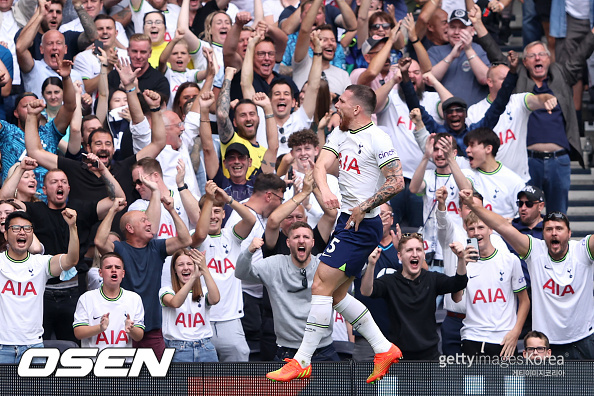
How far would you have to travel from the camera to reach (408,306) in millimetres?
10109

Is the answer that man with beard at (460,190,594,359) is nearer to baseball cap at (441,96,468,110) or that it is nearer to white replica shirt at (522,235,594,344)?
white replica shirt at (522,235,594,344)

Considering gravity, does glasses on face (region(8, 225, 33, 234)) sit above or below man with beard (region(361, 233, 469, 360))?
above

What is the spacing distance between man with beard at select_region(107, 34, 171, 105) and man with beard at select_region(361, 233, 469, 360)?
13.4 feet

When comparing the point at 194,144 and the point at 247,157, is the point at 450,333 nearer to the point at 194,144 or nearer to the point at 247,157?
the point at 247,157

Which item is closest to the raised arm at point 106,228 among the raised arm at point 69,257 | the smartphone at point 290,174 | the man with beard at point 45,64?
the raised arm at point 69,257

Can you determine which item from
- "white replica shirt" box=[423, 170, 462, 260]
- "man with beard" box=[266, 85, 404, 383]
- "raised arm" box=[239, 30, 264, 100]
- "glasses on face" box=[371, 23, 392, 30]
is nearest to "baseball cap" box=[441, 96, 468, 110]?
"white replica shirt" box=[423, 170, 462, 260]

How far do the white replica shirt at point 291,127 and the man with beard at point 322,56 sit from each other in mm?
873

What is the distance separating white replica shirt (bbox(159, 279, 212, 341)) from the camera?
33.4 feet

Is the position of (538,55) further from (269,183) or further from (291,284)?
(291,284)

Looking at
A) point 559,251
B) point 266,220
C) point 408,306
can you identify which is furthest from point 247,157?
point 559,251

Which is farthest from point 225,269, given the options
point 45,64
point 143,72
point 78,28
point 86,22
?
point 78,28

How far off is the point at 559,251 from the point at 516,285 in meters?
0.57

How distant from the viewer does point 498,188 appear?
12.0 metres

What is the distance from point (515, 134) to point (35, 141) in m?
5.80
